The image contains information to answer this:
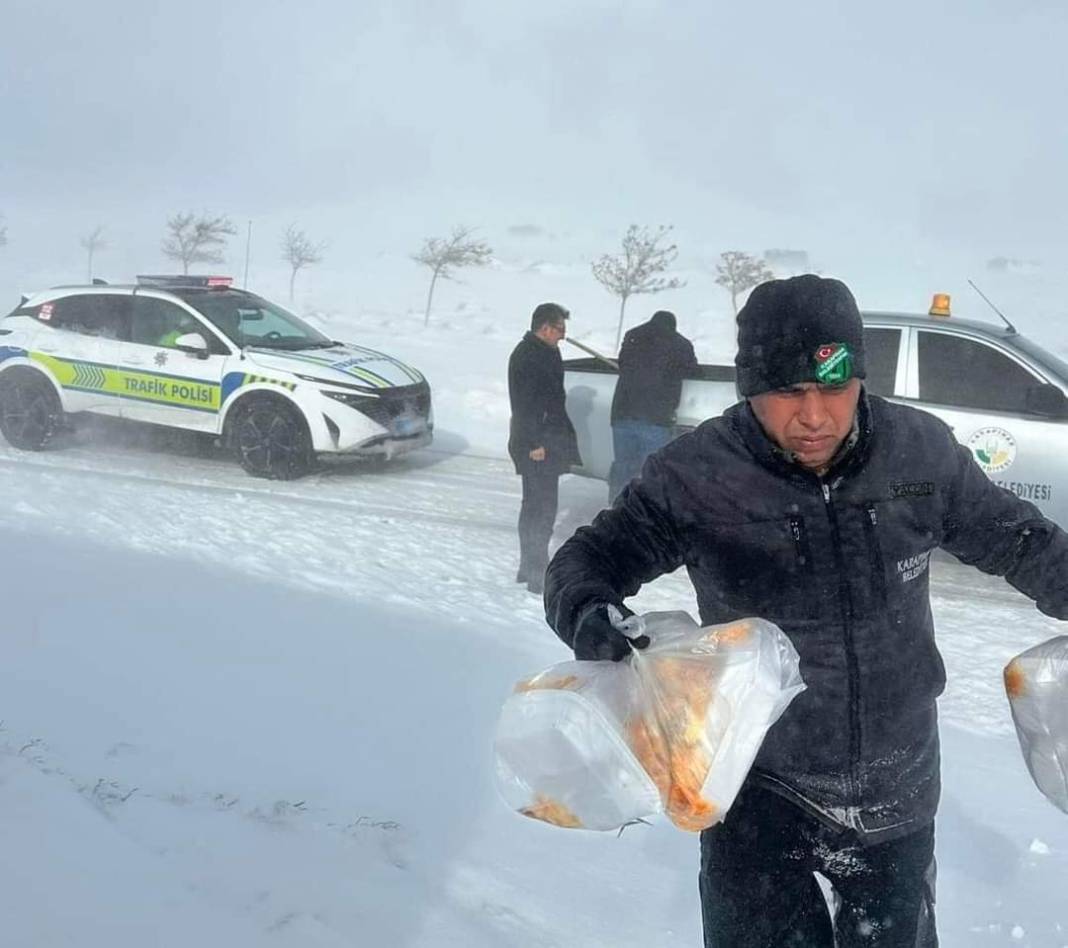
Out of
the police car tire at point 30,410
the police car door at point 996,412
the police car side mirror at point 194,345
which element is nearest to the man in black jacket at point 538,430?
the police car door at point 996,412

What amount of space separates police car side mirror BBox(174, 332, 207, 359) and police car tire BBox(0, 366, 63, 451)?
137cm

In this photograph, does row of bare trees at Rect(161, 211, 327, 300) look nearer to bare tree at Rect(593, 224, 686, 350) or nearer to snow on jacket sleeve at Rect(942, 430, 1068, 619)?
bare tree at Rect(593, 224, 686, 350)

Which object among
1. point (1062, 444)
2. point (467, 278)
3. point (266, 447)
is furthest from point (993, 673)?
point (467, 278)

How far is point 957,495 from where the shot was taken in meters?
2.13

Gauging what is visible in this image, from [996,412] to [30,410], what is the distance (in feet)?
26.0

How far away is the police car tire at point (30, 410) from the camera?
34.4ft

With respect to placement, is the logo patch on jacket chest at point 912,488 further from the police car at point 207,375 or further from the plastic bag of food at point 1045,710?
the police car at point 207,375

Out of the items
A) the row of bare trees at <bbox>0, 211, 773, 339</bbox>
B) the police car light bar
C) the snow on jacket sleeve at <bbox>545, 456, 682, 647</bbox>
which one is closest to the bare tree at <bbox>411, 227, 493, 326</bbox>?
the row of bare trees at <bbox>0, 211, 773, 339</bbox>

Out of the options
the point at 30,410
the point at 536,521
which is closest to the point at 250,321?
the point at 30,410

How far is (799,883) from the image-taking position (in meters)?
2.09

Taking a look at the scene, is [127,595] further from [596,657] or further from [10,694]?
[596,657]

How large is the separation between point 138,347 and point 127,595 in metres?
5.27

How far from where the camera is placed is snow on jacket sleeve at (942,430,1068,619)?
6.91ft

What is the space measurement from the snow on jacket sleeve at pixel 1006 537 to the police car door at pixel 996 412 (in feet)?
17.6
